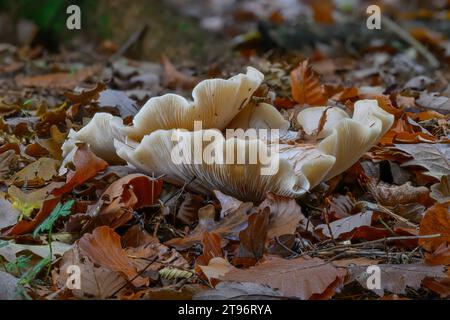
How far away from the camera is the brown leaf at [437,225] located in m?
2.15

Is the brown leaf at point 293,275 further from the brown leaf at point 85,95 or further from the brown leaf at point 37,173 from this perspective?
the brown leaf at point 85,95

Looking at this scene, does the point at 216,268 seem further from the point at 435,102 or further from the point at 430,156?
the point at 435,102

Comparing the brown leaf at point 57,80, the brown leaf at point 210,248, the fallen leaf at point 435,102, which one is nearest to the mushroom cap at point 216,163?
the brown leaf at point 210,248

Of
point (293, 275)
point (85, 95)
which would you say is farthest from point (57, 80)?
point (293, 275)

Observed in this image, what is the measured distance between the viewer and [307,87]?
10.9 ft

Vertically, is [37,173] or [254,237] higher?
[37,173]

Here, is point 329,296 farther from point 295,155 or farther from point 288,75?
point 288,75

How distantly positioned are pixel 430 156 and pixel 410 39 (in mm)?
4092

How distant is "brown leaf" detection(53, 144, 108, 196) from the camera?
2.48m

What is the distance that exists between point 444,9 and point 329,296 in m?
9.03

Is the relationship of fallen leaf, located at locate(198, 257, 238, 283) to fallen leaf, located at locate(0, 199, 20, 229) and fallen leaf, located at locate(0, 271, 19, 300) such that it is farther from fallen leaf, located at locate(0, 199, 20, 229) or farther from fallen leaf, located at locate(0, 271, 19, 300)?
fallen leaf, located at locate(0, 199, 20, 229)

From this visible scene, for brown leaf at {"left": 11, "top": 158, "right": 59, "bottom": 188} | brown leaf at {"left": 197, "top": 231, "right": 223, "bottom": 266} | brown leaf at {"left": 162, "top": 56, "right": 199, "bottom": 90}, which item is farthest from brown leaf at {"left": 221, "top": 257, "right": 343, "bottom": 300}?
brown leaf at {"left": 162, "top": 56, "right": 199, "bottom": 90}

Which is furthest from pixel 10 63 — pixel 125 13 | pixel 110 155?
pixel 110 155

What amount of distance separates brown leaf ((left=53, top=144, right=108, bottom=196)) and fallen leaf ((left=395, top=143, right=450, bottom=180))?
4.38ft
